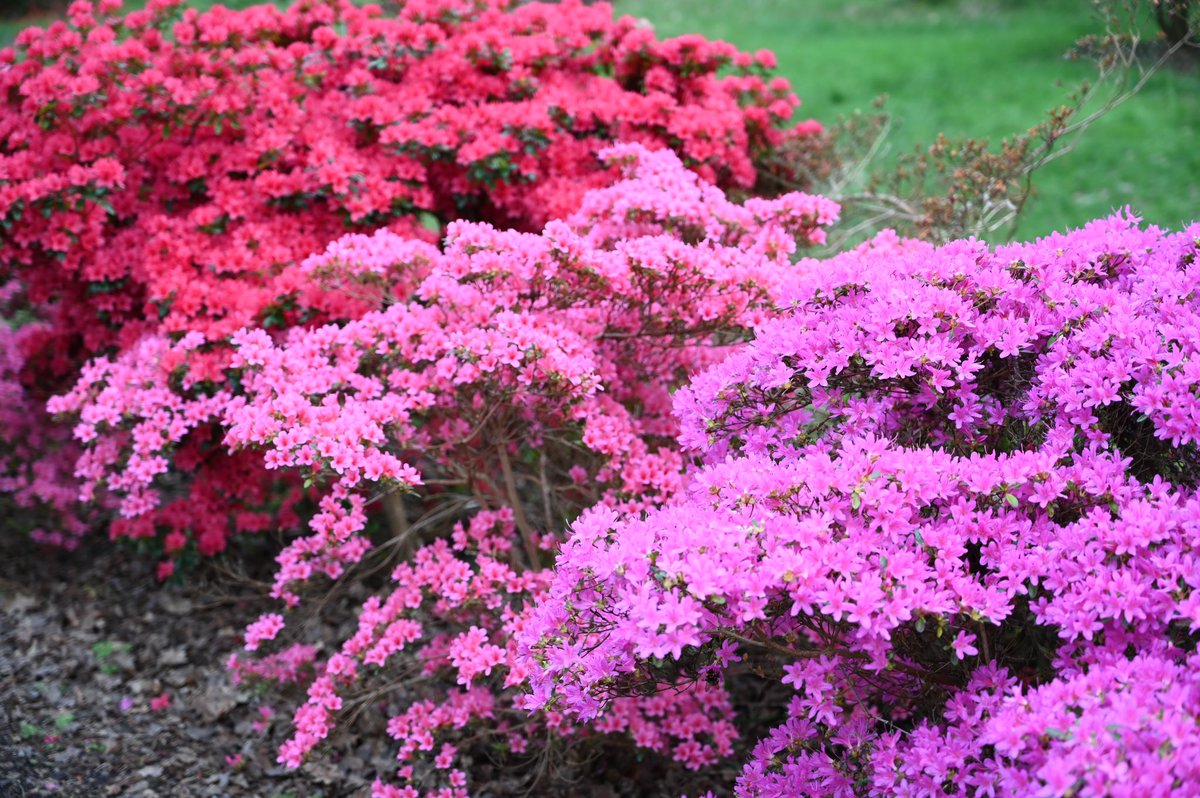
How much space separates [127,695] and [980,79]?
1002 cm

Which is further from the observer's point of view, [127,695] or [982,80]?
[982,80]

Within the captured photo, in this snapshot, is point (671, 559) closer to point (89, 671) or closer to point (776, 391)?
point (776, 391)

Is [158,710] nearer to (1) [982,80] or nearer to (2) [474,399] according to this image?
(2) [474,399]

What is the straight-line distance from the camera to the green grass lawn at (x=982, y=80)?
7.57 m

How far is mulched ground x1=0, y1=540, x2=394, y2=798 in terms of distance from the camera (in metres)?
3.20

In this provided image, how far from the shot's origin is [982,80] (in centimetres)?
1055

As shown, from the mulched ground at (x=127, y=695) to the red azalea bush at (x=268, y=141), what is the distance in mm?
1093

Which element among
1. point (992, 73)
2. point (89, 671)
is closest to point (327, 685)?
point (89, 671)

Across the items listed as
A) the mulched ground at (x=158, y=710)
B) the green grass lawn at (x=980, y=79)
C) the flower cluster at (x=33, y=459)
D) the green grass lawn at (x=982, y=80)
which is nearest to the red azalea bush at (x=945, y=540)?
the mulched ground at (x=158, y=710)

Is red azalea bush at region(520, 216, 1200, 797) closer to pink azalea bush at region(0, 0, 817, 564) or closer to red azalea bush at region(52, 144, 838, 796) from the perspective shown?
red azalea bush at region(52, 144, 838, 796)

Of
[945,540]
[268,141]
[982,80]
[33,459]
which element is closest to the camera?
[945,540]

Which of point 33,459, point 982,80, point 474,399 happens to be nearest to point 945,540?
point 474,399

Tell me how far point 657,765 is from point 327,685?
1138 mm

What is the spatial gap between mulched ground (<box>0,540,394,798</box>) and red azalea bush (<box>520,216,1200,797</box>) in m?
1.69
